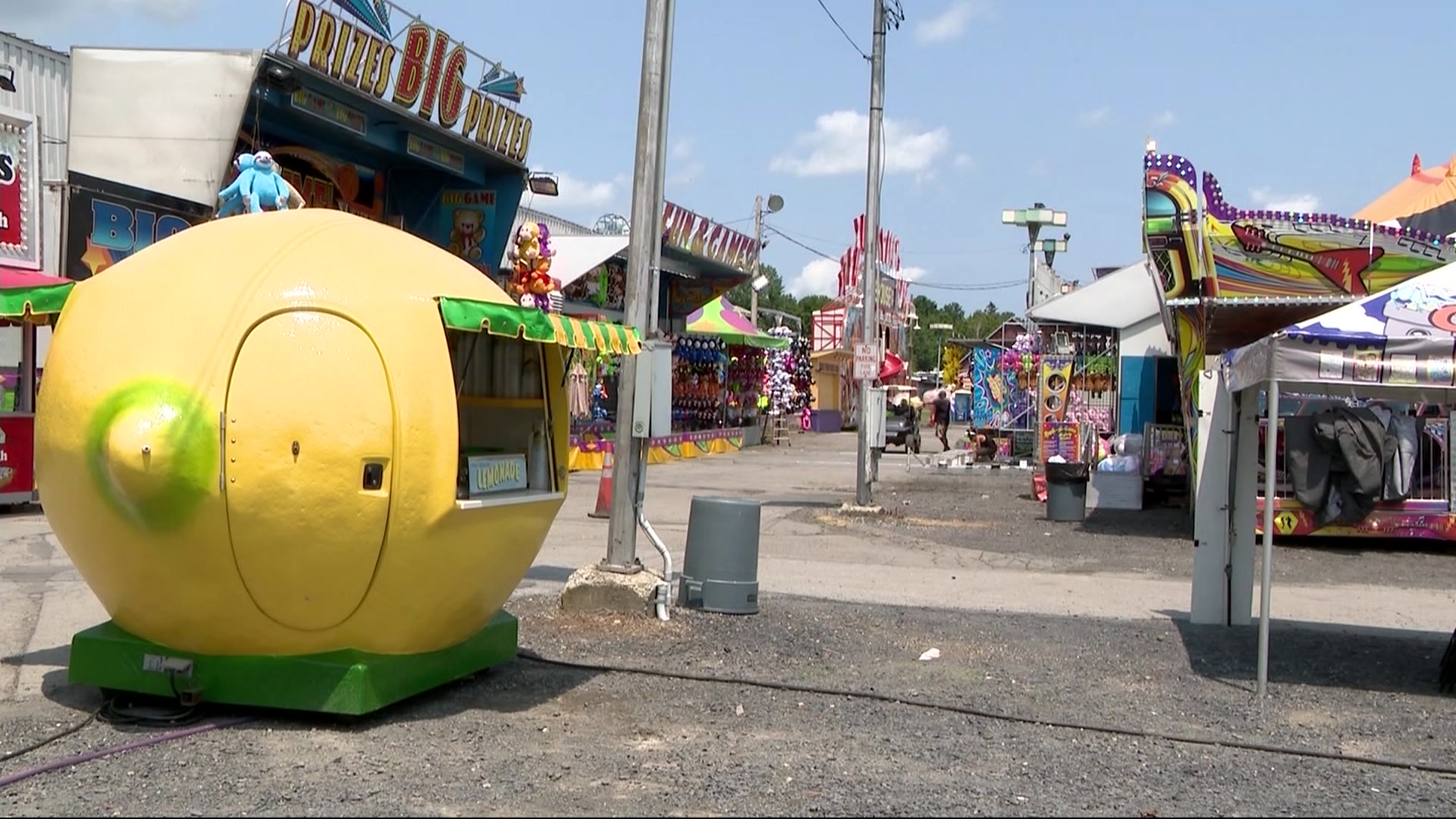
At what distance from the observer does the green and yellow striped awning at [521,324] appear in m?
6.43

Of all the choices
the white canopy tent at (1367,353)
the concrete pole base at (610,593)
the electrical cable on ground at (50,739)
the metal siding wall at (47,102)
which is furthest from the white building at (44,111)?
the white canopy tent at (1367,353)

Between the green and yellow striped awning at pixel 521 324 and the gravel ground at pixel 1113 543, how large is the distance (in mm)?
7934

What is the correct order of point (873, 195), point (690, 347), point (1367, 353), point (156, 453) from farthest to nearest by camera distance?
point (690, 347) → point (873, 195) → point (1367, 353) → point (156, 453)

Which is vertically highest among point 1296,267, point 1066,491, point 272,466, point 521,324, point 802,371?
point 1296,267

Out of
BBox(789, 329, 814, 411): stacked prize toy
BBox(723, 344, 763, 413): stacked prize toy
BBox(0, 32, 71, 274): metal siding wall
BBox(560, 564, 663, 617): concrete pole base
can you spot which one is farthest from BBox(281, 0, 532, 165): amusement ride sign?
BBox(789, 329, 814, 411): stacked prize toy

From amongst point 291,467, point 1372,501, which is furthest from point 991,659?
point 1372,501

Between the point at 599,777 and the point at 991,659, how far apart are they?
12.5ft

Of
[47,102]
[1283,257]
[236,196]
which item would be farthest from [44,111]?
[1283,257]

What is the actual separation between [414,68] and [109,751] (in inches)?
499

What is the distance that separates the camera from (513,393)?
7.67 metres

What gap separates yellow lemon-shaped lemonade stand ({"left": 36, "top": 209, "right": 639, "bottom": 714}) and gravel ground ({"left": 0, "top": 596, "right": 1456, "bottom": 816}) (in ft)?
1.30

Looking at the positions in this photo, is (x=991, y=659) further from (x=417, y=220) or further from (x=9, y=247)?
(x=417, y=220)

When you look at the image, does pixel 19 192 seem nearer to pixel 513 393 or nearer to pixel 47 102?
pixel 47 102

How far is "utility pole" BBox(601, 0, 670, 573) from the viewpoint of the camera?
970cm
